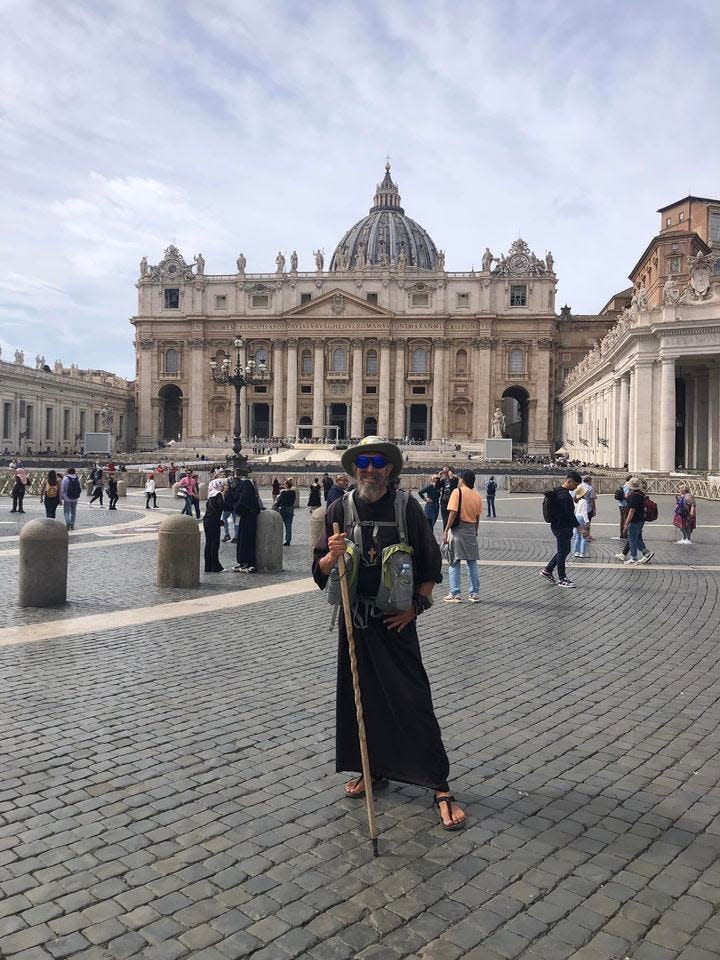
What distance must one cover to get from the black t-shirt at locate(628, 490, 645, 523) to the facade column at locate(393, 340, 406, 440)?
65272 millimetres

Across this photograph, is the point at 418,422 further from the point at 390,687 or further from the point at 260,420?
the point at 390,687

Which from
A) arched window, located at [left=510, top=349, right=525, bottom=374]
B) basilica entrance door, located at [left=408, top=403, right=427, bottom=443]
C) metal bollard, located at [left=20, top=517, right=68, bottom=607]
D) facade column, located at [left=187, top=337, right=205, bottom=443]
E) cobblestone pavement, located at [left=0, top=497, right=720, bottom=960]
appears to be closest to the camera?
cobblestone pavement, located at [left=0, top=497, right=720, bottom=960]

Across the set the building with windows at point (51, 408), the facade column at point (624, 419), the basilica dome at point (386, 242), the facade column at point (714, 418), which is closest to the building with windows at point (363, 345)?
the building with windows at point (51, 408)

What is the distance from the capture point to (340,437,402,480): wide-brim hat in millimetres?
3914

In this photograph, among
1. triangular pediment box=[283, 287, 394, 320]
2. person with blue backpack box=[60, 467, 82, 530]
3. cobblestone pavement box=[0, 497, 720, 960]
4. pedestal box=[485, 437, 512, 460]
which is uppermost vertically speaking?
triangular pediment box=[283, 287, 394, 320]

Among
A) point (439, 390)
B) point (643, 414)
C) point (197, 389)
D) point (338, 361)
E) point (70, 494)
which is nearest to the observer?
point (70, 494)

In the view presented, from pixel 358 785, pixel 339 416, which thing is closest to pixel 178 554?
pixel 358 785

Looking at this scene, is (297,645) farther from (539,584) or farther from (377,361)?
(377,361)

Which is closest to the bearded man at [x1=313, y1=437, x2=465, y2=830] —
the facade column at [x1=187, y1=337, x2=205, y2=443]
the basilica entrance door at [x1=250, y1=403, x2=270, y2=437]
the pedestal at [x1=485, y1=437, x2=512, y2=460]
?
the pedestal at [x1=485, y1=437, x2=512, y2=460]

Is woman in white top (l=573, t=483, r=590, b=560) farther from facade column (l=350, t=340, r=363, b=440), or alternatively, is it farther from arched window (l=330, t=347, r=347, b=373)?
arched window (l=330, t=347, r=347, b=373)

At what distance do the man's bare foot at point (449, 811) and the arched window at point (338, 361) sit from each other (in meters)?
76.7

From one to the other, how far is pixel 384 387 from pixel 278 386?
38.0 ft

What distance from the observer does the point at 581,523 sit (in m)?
13.6

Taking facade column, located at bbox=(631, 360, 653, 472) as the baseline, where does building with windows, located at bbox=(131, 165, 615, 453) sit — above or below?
above
